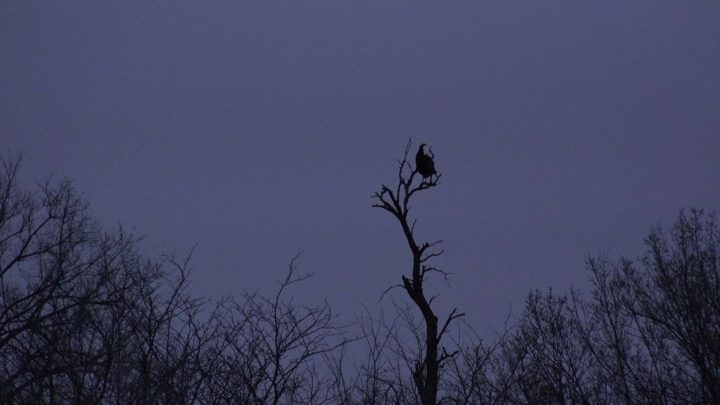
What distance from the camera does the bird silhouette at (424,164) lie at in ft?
25.0

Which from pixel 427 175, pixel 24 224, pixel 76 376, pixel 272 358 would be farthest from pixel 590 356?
pixel 24 224

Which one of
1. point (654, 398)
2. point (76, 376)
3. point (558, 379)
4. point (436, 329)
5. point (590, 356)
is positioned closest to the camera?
point (76, 376)

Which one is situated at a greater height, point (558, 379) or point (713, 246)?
point (713, 246)

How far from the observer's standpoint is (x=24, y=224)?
1525 centimetres

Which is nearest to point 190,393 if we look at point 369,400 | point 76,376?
point 76,376

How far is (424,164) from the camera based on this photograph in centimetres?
767

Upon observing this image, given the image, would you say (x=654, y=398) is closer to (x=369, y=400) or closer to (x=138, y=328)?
(x=369, y=400)

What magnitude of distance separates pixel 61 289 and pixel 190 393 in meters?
8.18

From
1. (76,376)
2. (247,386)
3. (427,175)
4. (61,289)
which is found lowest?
(76,376)

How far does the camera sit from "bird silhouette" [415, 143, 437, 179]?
7.62 meters

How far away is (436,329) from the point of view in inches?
268

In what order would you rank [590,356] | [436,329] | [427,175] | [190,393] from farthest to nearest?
[590,356] → [427,175] → [436,329] → [190,393]

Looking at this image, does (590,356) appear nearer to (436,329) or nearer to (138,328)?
(436,329)

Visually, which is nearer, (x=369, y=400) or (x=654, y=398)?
(x=369, y=400)
